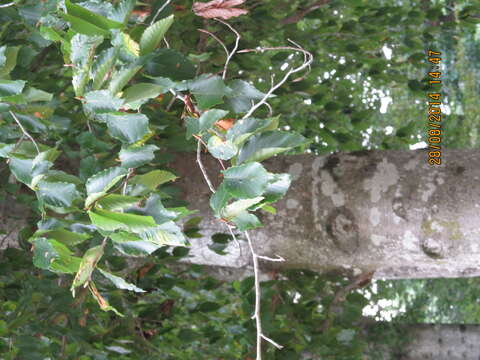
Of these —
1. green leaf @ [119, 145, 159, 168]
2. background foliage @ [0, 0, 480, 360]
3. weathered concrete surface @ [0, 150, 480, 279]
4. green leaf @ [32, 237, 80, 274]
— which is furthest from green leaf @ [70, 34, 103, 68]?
weathered concrete surface @ [0, 150, 480, 279]

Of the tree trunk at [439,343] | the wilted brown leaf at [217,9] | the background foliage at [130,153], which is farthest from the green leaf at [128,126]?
the tree trunk at [439,343]

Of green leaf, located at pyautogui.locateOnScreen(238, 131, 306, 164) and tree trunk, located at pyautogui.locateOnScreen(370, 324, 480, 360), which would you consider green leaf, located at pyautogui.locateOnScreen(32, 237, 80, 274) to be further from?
tree trunk, located at pyautogui.locateOnScreen(370, 324, 480, 360)

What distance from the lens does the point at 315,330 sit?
1653mm

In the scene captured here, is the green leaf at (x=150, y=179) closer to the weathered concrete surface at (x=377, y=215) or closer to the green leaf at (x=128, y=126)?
→ the green leaf at (x=128, y=126)

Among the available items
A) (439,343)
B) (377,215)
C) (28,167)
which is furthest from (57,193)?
(439,343)

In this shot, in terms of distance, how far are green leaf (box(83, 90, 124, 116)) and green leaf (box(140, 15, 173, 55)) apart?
60mm

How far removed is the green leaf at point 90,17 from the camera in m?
0.58

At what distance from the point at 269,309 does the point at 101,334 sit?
491 millimetres

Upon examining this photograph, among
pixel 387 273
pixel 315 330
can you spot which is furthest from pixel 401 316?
pixel 387 273

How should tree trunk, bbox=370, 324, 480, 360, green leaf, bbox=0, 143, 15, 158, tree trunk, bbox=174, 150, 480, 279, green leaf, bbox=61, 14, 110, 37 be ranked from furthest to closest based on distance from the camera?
tree trunk, bbox=370, 324, 480, 360
tree trunk, bbox=174, 150, 480, 279
green leaf, bbox=0, 143, 15, 158
green leaf, bbox=61, 14, 110, 37

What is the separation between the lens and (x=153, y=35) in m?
0.62

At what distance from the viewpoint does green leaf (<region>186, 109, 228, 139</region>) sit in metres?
0.64

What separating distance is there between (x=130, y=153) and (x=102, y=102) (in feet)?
0.25

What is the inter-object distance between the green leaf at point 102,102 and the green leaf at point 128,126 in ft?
0.05
